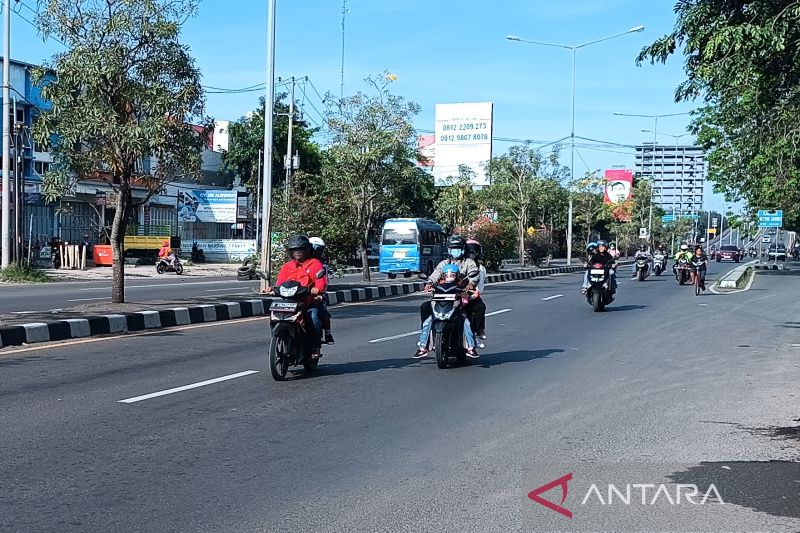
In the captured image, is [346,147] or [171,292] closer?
[171,292]

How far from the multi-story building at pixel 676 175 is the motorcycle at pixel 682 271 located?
75.9 metres

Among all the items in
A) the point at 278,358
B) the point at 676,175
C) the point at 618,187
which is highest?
the point at 676,175

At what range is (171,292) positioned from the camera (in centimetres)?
2489

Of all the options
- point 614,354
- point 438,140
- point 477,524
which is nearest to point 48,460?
point 477,524

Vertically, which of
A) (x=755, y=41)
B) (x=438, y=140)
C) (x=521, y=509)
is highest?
(x=438, y=140)

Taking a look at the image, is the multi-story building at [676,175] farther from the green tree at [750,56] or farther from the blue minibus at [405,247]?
the green tree at [750,56]

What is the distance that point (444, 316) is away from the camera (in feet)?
36.7

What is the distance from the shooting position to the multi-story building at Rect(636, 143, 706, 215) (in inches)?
4267

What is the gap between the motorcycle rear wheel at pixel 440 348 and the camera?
11273 millimetres

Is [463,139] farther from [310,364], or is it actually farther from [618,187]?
[618,187]

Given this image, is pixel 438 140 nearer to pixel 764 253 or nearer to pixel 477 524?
pixel 477 524

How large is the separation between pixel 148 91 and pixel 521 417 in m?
10.8

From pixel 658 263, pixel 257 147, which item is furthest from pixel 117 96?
pixel 257 147

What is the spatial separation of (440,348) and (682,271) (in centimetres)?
2456
